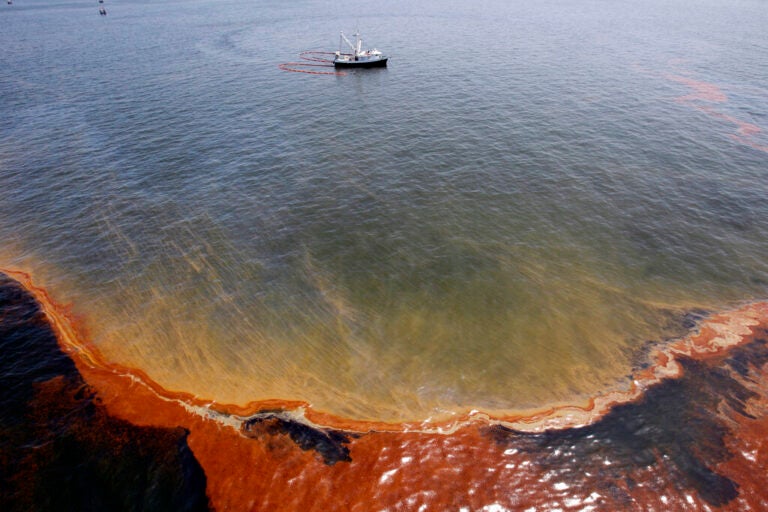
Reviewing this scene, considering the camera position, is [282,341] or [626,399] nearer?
[626,399]

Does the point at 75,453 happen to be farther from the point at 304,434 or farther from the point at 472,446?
the point at 472,446

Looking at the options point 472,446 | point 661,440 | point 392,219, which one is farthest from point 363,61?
point 661,440

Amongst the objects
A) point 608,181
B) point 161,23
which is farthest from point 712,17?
point 161,23

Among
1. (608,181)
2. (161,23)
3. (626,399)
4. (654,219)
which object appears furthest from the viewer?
(161,23)

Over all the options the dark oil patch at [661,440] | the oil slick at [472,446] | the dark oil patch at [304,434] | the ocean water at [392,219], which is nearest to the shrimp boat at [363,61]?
the ocean water at [392,219]

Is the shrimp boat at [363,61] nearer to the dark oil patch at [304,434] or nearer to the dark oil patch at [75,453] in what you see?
the dark oil patch at [75,453]

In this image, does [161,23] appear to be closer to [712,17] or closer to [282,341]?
[282,341]

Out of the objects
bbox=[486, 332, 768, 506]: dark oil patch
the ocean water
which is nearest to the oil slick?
bbox=[486, 332, 768, 506]: dark oil patch
